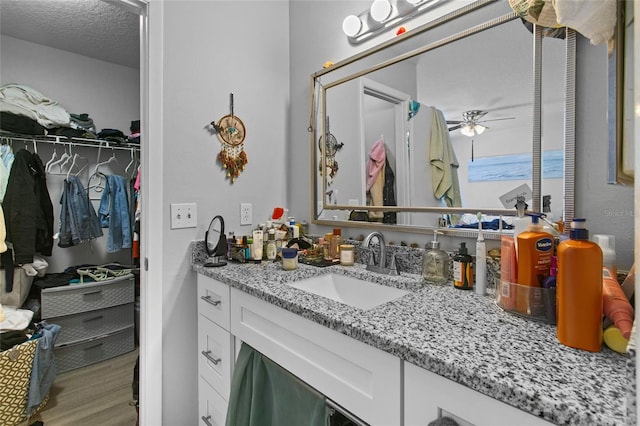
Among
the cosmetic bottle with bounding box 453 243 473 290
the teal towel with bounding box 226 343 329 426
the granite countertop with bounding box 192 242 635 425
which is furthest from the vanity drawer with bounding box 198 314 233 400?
the cosmetic bottle with bounding box 453 243 473 290

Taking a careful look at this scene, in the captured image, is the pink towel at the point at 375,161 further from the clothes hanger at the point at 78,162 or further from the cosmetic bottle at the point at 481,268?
the clothes hanger at the point at 78,162

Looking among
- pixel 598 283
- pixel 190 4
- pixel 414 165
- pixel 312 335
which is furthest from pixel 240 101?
pixel 598 283

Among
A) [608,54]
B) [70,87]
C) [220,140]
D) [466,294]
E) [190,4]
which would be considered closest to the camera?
[608,54]

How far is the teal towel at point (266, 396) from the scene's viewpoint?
90 cm

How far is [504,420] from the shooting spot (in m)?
0.52

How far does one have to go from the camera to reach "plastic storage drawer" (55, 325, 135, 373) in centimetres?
228

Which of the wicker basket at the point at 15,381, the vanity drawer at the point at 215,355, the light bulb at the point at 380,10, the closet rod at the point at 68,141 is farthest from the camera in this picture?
the closet rod at the point at 68,141

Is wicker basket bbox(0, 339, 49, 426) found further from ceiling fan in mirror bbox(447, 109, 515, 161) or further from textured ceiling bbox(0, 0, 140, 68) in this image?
ceiling fan in mirror bbox(447, 109, 515, 161)

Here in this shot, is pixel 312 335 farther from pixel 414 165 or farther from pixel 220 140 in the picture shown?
pixel 220 140

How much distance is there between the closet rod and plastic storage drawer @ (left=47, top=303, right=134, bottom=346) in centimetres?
137

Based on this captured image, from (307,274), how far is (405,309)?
1.78ft

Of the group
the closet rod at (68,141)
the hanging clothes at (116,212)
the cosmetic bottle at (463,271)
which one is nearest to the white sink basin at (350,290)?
the cosmetic bottle at (463,271)

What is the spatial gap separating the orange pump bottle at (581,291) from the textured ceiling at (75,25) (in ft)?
9.18

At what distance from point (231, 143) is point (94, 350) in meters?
2.06
